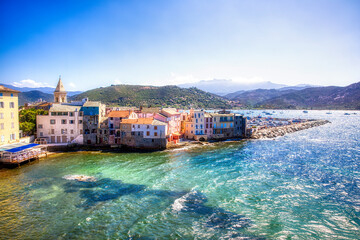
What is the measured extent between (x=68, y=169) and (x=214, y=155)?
2912 cm

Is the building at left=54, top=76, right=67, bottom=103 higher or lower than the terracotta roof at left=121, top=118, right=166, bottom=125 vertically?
higher

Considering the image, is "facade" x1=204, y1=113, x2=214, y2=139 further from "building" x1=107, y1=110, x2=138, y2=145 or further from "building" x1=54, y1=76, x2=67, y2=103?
"building" x1=54, y1=76, x2=67, y2=103

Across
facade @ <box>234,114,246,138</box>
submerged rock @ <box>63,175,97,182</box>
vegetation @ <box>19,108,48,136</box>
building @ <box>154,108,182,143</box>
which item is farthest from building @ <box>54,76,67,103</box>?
facade @ <box>234,114,246,138</box>

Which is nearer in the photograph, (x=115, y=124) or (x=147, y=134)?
(x=147, y=134)

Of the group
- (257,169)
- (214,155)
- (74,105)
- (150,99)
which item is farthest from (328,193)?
(150,99)

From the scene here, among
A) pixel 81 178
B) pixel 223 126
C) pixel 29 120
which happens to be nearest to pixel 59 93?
pixel 29 120

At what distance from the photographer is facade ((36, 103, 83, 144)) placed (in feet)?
172

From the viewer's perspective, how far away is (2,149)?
37531mm

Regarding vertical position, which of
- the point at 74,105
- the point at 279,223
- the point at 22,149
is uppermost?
the point at 74,105

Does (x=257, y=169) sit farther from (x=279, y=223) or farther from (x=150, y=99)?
(x=150, y=99)

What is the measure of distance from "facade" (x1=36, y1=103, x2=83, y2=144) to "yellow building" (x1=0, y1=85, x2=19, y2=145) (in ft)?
28.4

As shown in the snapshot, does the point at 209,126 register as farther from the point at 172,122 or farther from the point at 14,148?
the point at 14,148

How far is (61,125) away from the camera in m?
53.4

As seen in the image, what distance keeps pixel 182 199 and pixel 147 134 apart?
96.4 ft
